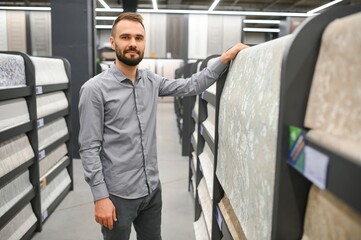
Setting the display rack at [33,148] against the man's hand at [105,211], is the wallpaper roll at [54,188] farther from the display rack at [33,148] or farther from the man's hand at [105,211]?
the man's hand at [105,211]

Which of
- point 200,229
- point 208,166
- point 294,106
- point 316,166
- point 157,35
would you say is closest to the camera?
point 316,166

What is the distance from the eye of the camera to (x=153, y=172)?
195cm

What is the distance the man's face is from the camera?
1.78 meters

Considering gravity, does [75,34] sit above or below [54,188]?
above

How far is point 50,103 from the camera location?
3.46 metres

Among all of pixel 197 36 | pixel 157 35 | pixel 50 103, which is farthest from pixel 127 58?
pixel 157 35

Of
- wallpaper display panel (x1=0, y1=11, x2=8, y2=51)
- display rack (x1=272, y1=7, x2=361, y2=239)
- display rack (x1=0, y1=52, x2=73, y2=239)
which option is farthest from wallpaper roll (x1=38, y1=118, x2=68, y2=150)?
wallpaper display panel (x1=0, y1=11, x2=8, y2=51)

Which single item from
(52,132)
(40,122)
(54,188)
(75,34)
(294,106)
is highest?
(75,34)

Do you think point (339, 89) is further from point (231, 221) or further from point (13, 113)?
point (13, 113)

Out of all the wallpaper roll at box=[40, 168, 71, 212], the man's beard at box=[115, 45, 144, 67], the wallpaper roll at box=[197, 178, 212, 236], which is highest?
the man's beard at box=[115, 45, 144, 67]

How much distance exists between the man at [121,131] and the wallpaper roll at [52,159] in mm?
1580

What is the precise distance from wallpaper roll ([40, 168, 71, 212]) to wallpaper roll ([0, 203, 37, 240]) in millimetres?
253

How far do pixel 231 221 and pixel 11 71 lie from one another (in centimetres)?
197

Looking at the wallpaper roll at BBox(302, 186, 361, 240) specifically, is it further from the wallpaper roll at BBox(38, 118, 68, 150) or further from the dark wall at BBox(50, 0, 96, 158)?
the dark wall at BBox(50, 0, 96, 158)
